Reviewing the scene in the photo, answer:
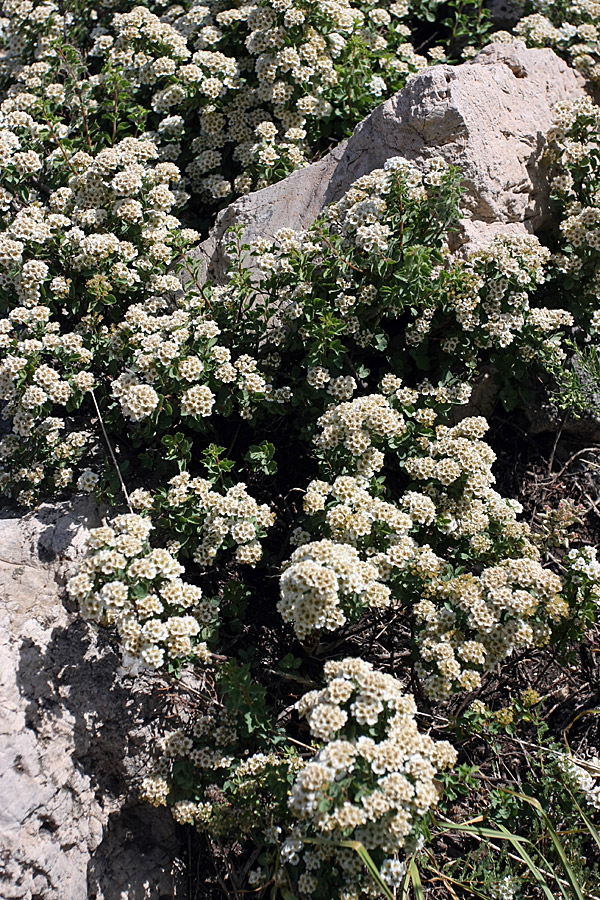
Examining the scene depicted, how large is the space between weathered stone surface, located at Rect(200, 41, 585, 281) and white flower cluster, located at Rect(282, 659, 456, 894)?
2628mm

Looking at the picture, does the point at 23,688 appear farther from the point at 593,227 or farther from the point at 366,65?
the point at 366,65

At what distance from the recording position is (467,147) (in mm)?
4164

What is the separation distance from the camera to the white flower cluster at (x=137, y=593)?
2.89 meters

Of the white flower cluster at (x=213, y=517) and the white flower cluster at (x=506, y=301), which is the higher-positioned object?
the white flower cluster at (x=506, y=301)

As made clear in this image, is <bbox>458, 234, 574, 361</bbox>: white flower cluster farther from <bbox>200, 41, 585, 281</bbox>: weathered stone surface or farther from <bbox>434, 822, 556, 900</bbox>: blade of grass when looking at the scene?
<bbox>434, 822, 556, 900</bbox>: blade of grass

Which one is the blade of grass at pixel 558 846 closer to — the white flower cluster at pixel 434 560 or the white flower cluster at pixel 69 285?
the white flower cluster at pixel 434 560

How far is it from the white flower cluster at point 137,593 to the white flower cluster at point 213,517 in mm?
301

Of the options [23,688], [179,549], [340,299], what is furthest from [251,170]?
[23,688]

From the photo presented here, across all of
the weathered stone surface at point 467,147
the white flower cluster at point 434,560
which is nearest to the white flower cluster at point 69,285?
the weathered stone surface at point 467,147

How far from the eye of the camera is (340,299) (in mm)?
3709

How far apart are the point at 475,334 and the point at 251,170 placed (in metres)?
2.12

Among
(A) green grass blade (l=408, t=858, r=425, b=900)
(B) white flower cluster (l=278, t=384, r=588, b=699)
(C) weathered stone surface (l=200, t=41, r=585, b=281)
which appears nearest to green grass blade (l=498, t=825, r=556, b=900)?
(A) green grass blade (l=408, t=858, r=425, b=900)

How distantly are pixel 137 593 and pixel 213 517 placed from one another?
528 millimetres

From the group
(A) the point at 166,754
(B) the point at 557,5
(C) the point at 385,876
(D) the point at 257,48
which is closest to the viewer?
(C) the point at 385,876
